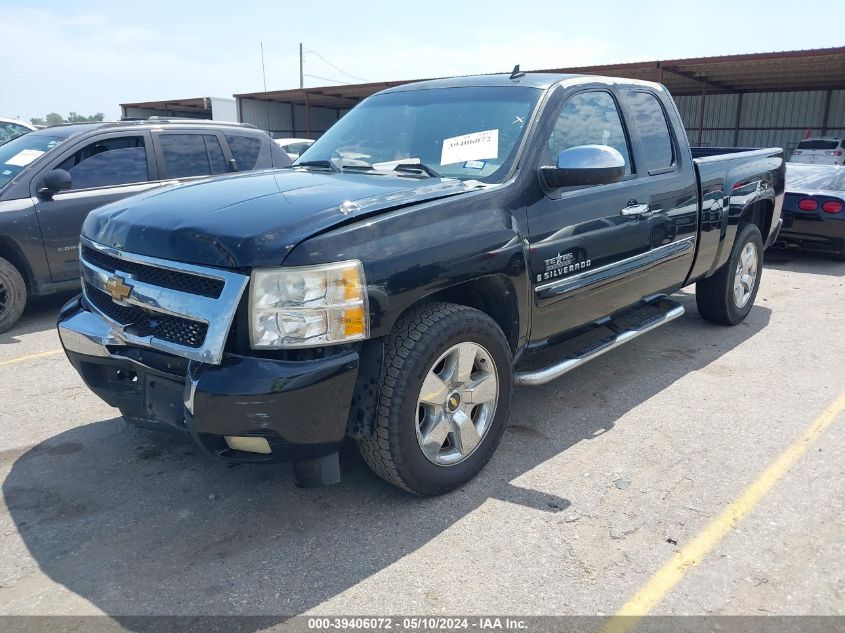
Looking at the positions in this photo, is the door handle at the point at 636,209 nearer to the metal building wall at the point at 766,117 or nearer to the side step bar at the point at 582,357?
the side step bar at the point at 582,357

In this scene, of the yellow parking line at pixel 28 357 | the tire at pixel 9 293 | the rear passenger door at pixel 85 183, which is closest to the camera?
the yellow parking line at pixel 28 357

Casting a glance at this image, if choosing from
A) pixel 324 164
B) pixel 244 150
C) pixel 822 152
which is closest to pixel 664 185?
pixel 324 164

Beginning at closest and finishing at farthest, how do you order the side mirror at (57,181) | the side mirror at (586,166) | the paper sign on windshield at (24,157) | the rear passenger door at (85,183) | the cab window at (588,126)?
the side mirror at (586,166) → the cab window at (588,126) → the side mirror at (57,181) → the rear passenger door at (85,183) → the paper sign on windshield at (24,157)

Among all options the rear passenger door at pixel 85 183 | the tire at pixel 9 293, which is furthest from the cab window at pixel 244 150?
the tire at pixel 9 293

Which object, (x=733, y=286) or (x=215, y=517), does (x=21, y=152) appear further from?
(x=733, y=286)

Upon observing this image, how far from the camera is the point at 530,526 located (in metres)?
2.96

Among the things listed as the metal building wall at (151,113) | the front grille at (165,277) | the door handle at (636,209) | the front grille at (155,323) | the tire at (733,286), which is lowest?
the tire at (733,286)

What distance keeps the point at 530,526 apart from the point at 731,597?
0.81m

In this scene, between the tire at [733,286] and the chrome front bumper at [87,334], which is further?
the tire at [733,286]

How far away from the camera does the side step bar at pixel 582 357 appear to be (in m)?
3.54

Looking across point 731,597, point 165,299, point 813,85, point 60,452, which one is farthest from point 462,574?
point 813,85

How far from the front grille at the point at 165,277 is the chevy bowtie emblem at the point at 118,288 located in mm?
48

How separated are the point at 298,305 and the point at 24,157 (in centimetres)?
500

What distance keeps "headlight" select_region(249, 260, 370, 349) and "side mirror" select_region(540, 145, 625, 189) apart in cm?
137
